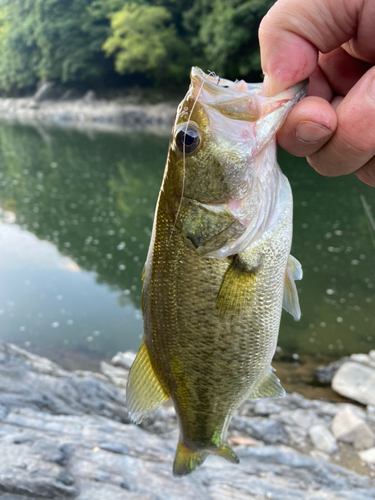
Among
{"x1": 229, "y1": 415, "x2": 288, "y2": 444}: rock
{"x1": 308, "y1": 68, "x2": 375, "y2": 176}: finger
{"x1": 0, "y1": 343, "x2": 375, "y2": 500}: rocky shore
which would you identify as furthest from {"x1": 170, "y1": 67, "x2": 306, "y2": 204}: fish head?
{"x1": 229, "y1": 415, "x2": 288, "y2": 444}: rock

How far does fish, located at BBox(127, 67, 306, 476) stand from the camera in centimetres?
152

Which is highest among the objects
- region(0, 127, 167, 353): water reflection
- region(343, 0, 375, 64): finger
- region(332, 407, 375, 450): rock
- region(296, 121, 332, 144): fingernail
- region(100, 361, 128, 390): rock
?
region(343, 0, 375, 64): finger

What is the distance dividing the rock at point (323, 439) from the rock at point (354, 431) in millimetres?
124

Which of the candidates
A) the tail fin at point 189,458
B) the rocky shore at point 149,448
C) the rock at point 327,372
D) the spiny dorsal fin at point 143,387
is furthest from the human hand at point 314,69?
the rock at point 327,372

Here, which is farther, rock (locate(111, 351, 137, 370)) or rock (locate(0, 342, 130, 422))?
rock (locate(111, 351, 137, 370))

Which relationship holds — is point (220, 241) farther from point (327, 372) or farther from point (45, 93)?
point (45, 93)

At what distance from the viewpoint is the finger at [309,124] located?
155 centimetres

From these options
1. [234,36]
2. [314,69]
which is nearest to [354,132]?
[314,69]

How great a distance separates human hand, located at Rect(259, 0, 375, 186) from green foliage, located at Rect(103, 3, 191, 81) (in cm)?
4073

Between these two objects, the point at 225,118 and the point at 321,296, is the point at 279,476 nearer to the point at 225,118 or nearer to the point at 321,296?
the point at 225,118

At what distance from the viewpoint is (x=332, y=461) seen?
13.3ft

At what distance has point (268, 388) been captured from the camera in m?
1.96

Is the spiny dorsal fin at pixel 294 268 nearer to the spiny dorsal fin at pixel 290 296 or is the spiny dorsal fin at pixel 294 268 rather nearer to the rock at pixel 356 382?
the spiny dorsal fin at pixel 290 296

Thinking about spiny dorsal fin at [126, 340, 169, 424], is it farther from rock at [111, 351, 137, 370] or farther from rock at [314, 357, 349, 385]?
rock at [314, 357, 349, 385]
